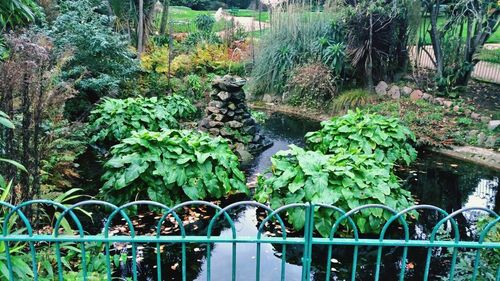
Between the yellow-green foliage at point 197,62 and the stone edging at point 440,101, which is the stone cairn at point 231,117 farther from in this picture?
the stone edging at point 440,101

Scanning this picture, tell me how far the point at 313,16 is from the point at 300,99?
2.06 m

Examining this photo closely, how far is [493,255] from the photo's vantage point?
299 centimetres

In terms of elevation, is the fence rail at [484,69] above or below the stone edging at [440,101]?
above

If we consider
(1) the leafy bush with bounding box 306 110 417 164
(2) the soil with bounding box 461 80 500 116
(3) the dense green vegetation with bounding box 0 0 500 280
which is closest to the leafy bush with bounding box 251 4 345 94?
(3) the dense green vegetation with bounding box 0 0 500 280

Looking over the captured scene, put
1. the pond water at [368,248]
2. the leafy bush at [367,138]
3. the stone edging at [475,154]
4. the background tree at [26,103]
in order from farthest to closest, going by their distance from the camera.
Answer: the stone edging at [475,154] < the leafy bush at [367,138] < the pond water at [368,248] < the background tree at [26,103]

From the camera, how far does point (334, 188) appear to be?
13.9 ft

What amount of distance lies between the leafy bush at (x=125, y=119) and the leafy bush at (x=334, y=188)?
275 centimetres

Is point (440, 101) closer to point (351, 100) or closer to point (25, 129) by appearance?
point (351, 100)

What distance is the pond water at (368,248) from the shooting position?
12.4 feet

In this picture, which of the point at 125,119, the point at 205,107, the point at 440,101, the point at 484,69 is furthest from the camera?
the point at 484,69

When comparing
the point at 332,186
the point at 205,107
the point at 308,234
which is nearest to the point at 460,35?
the point at 205,107

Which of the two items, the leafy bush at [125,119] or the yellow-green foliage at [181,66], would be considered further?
the yellow-green foliage at [181,66]

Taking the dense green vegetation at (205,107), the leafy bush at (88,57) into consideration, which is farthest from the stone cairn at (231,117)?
the leafy bush at (88,57)

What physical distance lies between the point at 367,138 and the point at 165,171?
2796 mm
